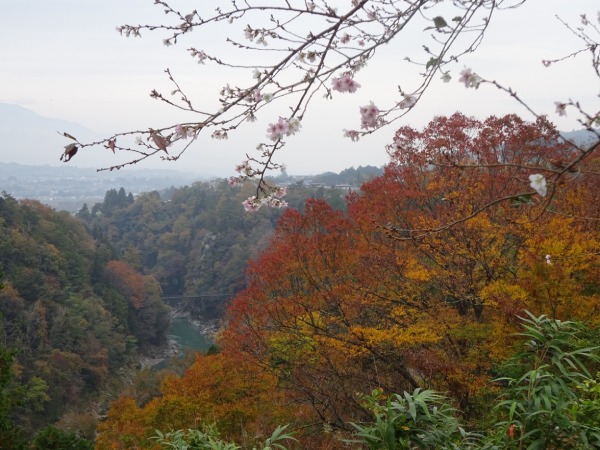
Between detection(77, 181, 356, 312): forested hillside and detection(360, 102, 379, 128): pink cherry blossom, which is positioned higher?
detection(360, 102, 379, 128): pink cherry blossom

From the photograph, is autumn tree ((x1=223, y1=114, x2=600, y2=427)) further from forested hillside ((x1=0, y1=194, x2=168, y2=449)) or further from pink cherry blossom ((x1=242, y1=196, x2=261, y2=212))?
forested hillside ((x1=0, y1=194, x2=168, y2=449))

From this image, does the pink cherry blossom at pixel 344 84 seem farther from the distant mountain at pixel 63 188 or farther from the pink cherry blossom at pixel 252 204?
the distant mountain at pixel 63 188

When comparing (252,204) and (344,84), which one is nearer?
(344,84)

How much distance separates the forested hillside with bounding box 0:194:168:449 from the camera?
25.3 metres

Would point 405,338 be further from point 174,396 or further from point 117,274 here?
point 117,274

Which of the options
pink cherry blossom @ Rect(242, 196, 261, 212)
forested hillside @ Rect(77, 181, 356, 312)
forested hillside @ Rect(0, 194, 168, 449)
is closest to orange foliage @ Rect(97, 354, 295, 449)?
pink cherry blossom @ Rect(242, 196, 261, 212)

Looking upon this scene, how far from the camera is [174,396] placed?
11.0 metres

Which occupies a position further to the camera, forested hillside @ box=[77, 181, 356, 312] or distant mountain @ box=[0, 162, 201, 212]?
distant mountain @ box=[0, 162, 201, 212]

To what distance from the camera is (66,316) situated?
98.9 ft

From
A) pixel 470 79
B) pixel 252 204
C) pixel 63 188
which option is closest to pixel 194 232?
pixel 252 204

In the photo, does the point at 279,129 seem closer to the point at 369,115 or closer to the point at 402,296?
the point at 369,115

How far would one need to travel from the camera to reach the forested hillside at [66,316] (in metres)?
25.3

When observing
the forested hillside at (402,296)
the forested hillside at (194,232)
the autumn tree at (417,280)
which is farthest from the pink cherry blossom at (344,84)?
the forested hillside at (194,232)

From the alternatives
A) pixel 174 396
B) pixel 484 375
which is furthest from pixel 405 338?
pixel 174 396
